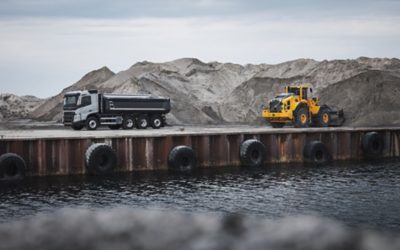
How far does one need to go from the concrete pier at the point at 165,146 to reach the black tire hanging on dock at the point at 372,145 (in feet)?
0.83

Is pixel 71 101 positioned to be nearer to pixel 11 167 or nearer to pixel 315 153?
pixel 11 167

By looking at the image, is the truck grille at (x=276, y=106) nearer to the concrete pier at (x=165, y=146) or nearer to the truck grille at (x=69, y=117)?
the concrete pier at (x=165, y=146)

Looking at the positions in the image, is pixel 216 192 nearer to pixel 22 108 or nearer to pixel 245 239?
pixel 245 239

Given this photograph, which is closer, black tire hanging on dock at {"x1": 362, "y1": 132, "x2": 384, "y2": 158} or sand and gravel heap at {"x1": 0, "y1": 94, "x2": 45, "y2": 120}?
black tire hanging on dock at {"x1": 362, "y1": 132, "x2": 384, "y2": 158}

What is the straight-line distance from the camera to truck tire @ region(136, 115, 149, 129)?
126 feet

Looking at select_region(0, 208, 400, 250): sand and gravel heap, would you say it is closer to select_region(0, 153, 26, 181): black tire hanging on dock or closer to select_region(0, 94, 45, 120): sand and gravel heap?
select_region(0, 153, 26, 181): black tire hanging on dock

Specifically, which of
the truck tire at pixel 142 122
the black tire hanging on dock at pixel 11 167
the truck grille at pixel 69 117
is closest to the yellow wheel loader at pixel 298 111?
the truck tire at pixel 142 122

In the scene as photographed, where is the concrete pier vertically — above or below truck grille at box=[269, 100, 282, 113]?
below

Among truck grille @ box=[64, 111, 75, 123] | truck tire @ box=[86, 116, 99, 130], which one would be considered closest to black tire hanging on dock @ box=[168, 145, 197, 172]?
truck tire @ box=[86, 116, 99, 130]

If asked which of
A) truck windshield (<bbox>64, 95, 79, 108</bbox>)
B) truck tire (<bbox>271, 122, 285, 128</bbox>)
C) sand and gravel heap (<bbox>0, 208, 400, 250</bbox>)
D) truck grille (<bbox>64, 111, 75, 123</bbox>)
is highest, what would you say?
truck windshield (<bbox>64, 95, 79, 108</bbox>)

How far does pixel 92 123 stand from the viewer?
119 feet

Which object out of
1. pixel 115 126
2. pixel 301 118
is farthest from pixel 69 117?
pixel 301 118

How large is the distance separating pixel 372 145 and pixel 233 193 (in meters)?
16.3

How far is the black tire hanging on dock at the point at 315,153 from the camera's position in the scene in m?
32.3
